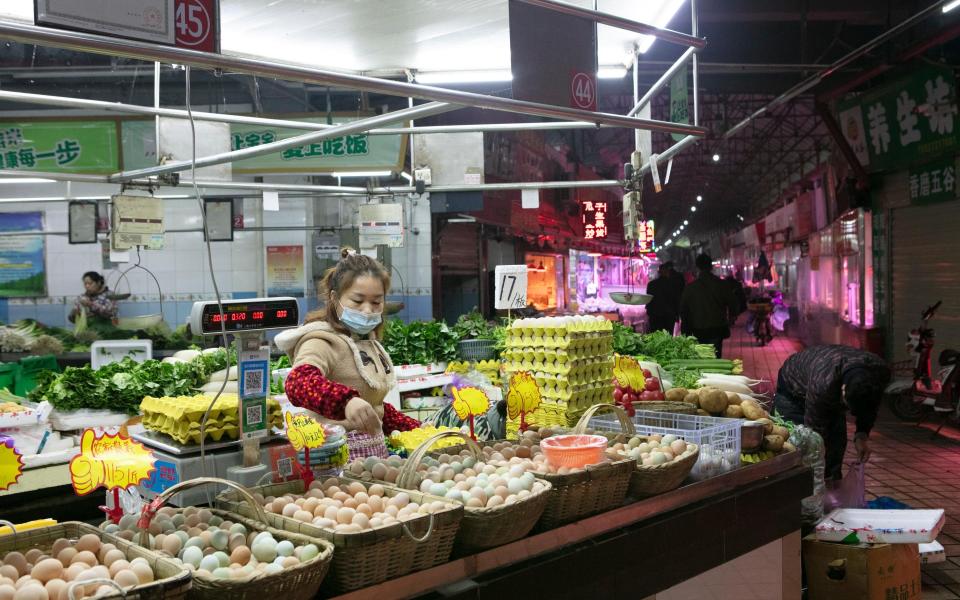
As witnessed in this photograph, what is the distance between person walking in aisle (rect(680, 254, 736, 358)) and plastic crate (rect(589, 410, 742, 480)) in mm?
6552

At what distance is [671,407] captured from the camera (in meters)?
4.30

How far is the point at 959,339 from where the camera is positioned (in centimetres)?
1015

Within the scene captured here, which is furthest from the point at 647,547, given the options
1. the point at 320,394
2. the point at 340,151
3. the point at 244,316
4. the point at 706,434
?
the point at 340,151

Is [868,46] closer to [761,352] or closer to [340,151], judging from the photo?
[340,151]

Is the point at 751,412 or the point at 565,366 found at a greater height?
the point at 565,366

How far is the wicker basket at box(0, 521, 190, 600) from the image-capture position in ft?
5.70

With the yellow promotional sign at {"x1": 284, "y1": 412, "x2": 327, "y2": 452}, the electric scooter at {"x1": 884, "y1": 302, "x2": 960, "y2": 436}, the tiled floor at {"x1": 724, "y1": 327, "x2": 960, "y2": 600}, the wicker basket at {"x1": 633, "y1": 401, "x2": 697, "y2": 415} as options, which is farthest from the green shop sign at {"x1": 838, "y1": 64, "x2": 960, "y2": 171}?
the yellow promotional sign at {"x1": 284, "y1": 412, "x2": 327, "y2": 452}

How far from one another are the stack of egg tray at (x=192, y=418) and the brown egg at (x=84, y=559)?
1054 millimetres

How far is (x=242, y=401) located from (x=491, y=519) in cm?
92

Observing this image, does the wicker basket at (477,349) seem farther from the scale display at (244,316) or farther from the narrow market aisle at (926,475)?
the scale display at (244,316)

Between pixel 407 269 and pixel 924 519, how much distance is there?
362 inches

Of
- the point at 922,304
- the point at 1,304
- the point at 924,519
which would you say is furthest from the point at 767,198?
the point at 924,519

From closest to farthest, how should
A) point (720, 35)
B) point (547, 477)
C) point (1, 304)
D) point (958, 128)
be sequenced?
A: point (547, 477)
point (958, 128)
point (720, 35)
point (1, 304)

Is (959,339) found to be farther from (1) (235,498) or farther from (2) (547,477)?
(1) (235,498)
